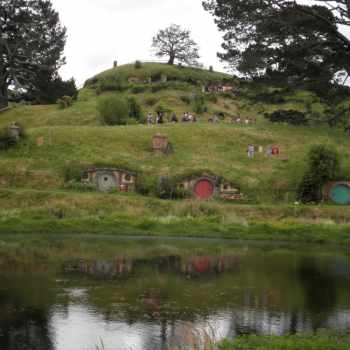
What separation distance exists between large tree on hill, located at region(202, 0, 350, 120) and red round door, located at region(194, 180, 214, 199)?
1006cm

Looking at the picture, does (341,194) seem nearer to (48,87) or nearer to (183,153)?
(183,153)

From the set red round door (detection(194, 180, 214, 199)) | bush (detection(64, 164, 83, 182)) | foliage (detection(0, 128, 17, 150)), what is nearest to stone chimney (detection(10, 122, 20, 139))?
foliage (detection(0, 128, 17, 150))

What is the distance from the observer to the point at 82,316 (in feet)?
34.6

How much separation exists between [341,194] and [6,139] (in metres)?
31.2

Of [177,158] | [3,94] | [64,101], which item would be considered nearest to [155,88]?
[64,101]

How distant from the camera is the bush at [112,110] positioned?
177 ft

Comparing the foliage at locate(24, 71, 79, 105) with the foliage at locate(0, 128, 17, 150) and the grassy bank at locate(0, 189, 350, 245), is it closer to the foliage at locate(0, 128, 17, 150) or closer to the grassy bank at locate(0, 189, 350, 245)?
the foliage at locate(0, 128, 17, 150)

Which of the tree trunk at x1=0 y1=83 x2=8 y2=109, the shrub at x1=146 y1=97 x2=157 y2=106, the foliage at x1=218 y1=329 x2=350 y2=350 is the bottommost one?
the foliage at x1=218 y1=329 x2=350 y2=350

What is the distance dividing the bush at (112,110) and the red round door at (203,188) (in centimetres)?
2107

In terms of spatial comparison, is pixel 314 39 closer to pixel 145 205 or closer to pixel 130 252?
pixel 145 205

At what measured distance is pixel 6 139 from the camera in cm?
4094

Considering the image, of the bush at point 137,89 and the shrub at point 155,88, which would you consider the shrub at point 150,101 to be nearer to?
the shrub at point 155,88

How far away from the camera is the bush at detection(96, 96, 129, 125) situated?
54.0 meters

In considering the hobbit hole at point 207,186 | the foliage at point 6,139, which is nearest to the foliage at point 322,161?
the hobbit hole at point 207,186
